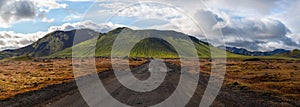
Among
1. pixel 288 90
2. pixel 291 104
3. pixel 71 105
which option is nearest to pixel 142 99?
pixel 71 105

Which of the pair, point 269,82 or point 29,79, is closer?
point 269,82

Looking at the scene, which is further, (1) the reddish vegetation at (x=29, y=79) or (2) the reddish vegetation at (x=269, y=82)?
(1) the reddish vegetation at (x=29, y=79)

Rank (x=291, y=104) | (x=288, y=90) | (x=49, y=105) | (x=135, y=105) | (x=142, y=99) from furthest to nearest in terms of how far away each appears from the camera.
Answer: (x=288, y=90) → (x=291, y=104) → (x=142, y=99) → (x=49, y=105) → (x=135, y=105)

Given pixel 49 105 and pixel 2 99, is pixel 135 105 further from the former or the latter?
pixel 2 99

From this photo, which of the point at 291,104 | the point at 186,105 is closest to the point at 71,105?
the point at 186,105

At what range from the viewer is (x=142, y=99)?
917 inches

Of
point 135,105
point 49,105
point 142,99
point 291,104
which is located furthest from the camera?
point 291,104

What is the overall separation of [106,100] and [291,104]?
16017 mm

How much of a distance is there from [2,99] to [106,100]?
37.6 feet

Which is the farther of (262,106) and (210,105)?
(262,106)

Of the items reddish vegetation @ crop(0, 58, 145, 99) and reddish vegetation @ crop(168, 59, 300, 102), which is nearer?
reddish vegetation @ crop(168, 59, 300, 102)

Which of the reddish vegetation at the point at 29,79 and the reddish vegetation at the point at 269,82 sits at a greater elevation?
the reddish vegetation at the point at 29,79

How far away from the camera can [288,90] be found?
38.1 meters

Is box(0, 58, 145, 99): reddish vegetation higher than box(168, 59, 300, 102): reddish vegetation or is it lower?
higher
